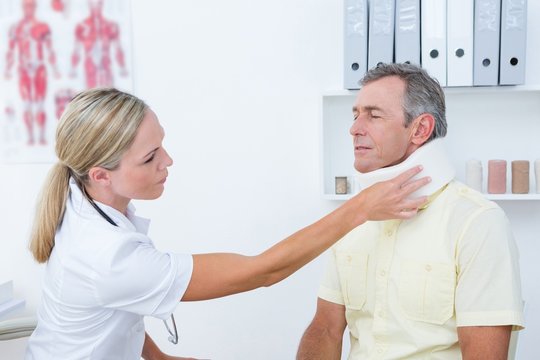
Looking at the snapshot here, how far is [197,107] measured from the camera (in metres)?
2.41

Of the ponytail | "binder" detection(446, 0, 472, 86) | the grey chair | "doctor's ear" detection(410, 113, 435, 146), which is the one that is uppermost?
"binder" detection(446, 0, 472, 86)

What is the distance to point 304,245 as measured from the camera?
4.52 feet

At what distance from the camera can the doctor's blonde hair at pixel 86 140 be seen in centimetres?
136

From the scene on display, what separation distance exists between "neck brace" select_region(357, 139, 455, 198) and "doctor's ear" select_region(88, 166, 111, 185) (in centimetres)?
58

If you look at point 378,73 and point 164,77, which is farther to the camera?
point 164,77

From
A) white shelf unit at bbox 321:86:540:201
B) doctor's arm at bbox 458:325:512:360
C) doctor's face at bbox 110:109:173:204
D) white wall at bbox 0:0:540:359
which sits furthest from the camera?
white wall at bbox 0:0:540:359

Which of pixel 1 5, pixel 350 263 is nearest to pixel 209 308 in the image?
pixel 350 263

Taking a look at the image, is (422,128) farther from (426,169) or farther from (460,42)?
(460,42)

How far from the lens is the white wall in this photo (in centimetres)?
234

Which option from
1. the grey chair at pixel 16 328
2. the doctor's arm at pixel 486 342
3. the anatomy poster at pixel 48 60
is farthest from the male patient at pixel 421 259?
the anatomy poster at pixel 48 60

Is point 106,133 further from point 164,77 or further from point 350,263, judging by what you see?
point 164,77

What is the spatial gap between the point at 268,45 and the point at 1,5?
1.08 meters

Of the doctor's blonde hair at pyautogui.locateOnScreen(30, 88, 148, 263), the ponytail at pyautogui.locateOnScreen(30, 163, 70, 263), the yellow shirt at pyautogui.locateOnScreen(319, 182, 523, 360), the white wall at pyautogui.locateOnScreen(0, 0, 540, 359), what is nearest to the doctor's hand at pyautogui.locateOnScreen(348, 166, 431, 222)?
the yellow shirt at pyautogui.locateOnScreen(319, 182, 523, 360)

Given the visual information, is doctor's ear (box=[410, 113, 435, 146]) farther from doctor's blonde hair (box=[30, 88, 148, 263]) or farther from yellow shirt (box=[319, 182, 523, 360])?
doctor's blonde hair (box=[30, 88, 148, 263])
